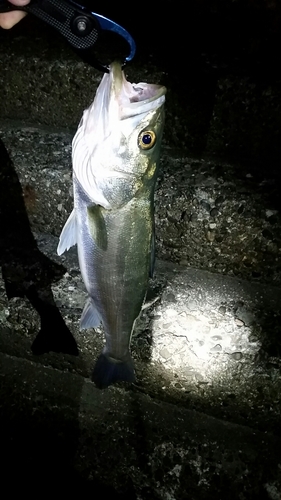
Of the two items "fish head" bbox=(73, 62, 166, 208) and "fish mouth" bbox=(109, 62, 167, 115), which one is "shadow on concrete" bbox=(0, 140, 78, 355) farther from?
"fish mouth" bbox=(109, 62, 167, 115)

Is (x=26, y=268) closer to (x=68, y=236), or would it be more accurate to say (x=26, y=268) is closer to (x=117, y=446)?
(x=68, y=236)

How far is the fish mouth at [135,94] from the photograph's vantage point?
1276 mm

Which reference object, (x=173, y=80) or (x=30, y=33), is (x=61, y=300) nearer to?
(x=173, y=80)

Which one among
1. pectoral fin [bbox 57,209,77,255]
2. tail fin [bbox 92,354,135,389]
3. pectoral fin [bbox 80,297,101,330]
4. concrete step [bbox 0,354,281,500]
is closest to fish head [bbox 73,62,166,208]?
pectoral fin [bbox 57,209,77,255]

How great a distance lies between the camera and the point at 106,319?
5.29ft

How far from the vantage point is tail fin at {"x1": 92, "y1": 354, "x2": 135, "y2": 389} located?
1.72 meters

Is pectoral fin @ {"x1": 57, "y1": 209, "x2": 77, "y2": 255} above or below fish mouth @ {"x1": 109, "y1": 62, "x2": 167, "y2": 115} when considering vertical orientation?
below

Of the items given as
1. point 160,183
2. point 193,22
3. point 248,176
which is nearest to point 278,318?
point 248,176

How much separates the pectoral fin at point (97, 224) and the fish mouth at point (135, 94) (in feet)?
1.08

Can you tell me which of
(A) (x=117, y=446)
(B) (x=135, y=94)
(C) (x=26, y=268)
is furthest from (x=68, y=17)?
(A) (x=117, y=446)

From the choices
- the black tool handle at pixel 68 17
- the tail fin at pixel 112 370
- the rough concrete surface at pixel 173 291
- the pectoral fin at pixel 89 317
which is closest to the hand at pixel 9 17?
the black tool handle at pixel 68 17

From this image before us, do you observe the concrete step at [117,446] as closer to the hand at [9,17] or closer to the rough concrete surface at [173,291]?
the rough concrete surface at [173,291]

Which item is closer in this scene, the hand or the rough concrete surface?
the hand

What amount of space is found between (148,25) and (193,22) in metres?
0.24
